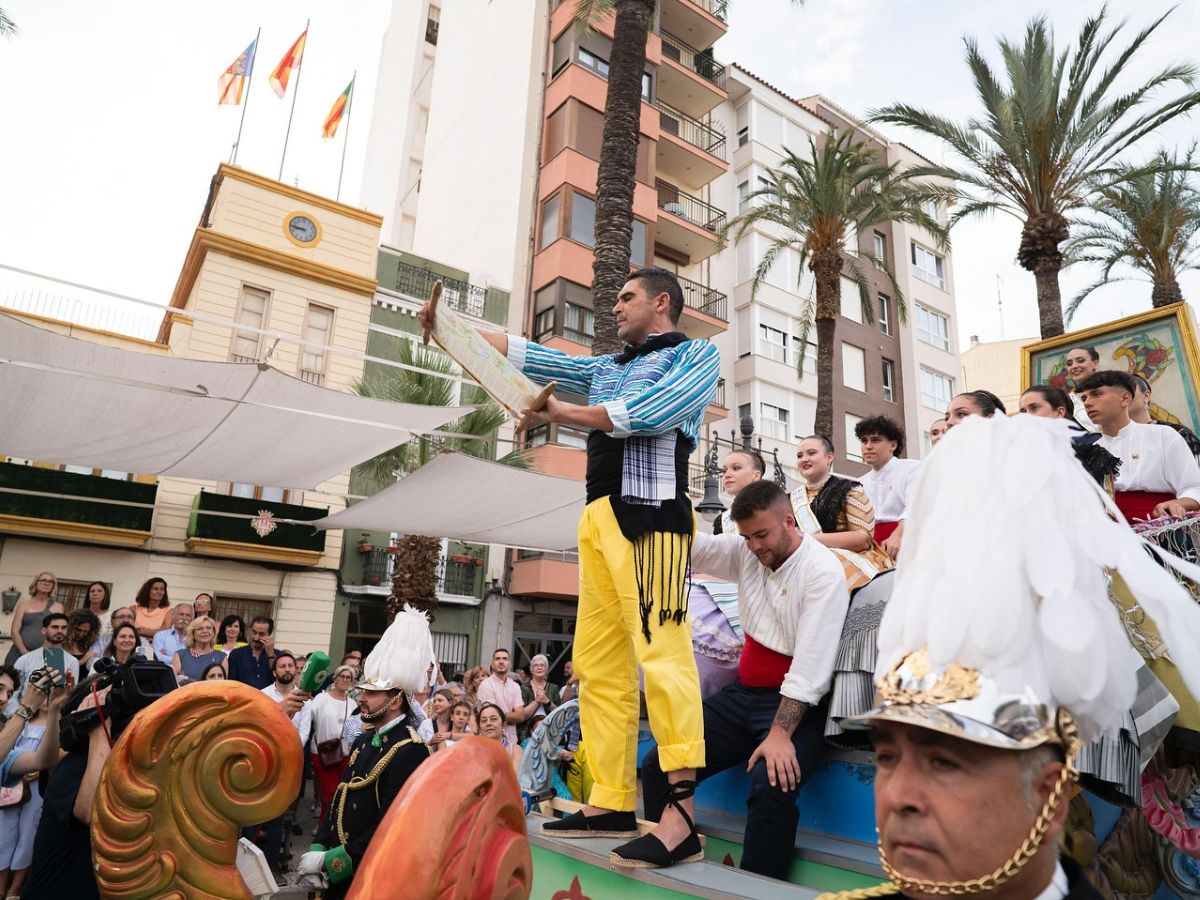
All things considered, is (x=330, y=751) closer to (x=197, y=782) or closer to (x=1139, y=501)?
(x=197, y=782)

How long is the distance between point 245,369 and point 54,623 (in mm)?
2850

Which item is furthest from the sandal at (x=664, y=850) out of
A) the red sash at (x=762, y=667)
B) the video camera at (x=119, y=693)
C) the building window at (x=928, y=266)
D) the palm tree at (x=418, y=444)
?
the building window at (x=928, y=266)

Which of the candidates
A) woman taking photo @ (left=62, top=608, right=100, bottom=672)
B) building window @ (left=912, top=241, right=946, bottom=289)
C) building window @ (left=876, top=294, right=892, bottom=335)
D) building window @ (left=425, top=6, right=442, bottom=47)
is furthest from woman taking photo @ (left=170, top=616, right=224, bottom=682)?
building window @ (left=912, top=241, right=946, bottom=289)

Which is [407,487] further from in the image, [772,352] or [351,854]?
[772,352]

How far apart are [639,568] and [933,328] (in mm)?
36146

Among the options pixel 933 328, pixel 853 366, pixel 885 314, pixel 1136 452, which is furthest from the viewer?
pixel 933 328

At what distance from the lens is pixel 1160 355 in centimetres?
813

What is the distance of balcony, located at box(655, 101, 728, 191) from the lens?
27359 millimetres

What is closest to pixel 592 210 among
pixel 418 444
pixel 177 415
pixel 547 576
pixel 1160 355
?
pixel 418 444

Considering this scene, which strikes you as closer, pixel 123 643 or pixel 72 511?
pixel 123 643

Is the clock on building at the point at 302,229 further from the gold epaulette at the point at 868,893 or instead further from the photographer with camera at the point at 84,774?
the gold epaulette at the point at 868,893

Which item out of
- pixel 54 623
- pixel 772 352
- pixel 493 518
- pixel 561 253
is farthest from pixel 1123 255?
pixel 54 623

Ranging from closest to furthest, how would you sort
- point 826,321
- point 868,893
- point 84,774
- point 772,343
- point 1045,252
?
point 868,893 → point 84,774 → point 1045,252 → point 826,321 → point 772,343

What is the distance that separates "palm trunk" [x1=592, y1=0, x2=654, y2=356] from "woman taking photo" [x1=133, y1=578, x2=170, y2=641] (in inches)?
236
